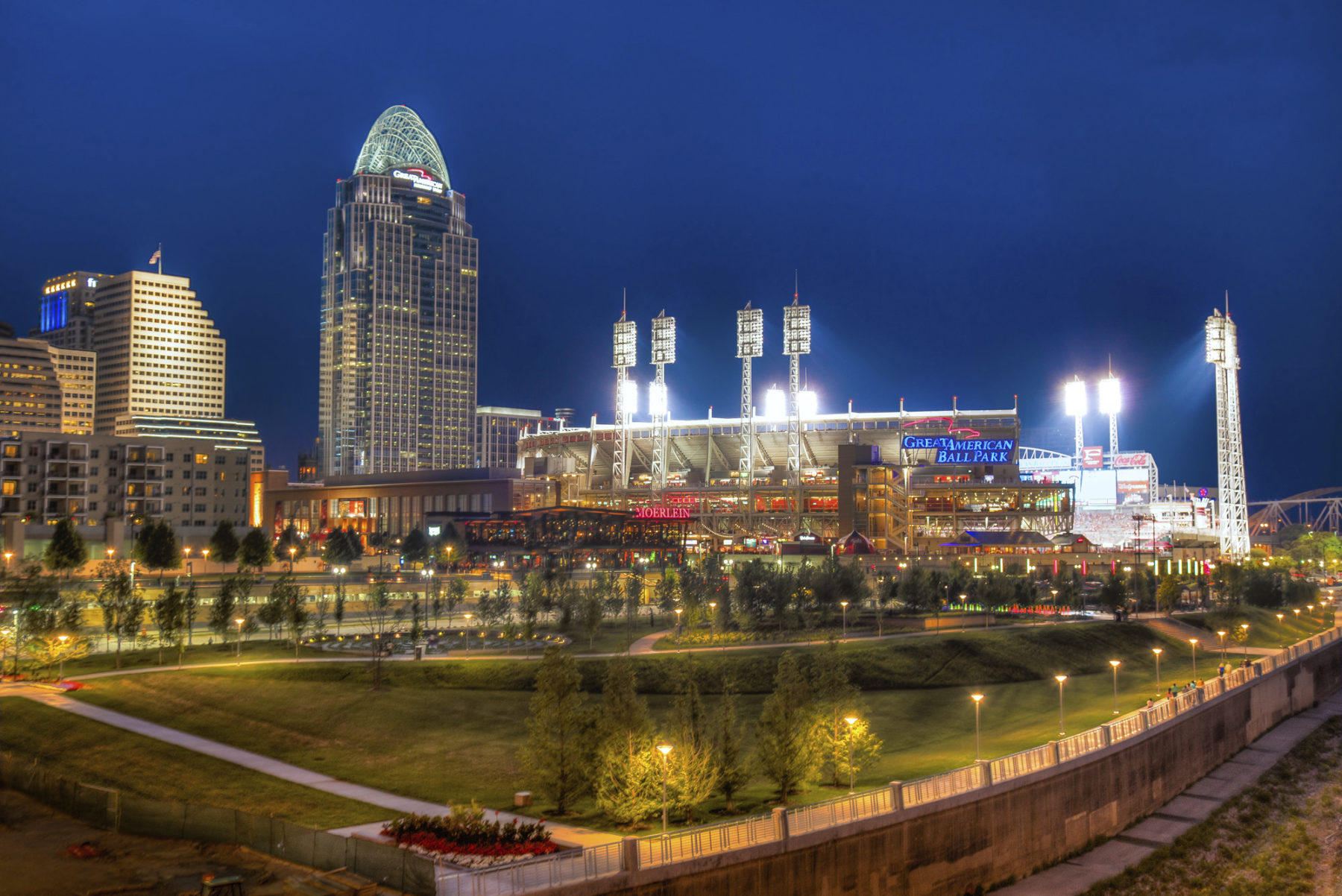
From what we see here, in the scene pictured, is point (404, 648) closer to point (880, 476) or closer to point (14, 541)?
point (14, 541)

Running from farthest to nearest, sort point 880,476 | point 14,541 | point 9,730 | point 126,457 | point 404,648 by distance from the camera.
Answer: point 880,476 < point 126,457 < point 14,541 < point 404,648 < point 9,730

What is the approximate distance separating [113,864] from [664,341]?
473 feet

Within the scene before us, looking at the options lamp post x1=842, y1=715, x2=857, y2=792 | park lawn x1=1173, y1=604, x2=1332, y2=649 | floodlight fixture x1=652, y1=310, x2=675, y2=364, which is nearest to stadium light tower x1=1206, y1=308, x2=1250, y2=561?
park lawn x1=1173, y1=604, x2=1332, y2=649

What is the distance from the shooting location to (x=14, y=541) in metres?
104

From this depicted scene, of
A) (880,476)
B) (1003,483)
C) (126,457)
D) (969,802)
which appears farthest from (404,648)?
(1003,483)

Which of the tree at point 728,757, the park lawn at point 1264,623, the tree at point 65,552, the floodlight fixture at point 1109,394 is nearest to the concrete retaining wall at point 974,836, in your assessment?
the tree at point 728,757

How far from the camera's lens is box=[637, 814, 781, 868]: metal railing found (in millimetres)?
24672

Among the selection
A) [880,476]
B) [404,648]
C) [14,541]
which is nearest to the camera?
[404,648]

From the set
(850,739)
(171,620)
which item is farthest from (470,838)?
(171,620)

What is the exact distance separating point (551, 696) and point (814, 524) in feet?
429

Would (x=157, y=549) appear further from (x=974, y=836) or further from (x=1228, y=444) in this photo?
(x=1228, y=444)

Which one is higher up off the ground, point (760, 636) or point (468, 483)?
point (468, 483)

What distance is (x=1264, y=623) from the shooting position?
88.6m

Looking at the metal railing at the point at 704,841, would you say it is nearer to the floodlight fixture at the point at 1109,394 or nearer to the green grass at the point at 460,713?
the green grass at the point at 460,713
